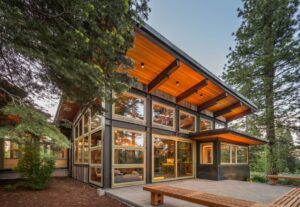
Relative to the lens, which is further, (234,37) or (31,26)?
(234,37)

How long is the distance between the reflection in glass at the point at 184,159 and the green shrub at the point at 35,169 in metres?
5.65

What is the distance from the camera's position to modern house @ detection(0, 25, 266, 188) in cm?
690

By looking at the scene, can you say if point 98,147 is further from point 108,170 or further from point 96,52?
point 96,52

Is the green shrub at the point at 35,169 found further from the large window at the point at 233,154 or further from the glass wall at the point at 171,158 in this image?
the large window at the point at 233,154

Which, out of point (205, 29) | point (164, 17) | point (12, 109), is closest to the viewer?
point (12, 109)

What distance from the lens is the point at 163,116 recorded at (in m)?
9.28

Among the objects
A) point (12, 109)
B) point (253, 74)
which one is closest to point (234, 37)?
point (253, 74)

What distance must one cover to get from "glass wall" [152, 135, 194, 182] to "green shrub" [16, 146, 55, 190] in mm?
4017

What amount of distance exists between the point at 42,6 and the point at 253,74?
12.6 metres

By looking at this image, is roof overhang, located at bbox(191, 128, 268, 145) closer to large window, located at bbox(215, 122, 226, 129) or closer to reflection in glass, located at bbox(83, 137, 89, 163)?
large window, located at bbox(215, 122, 226, 129)

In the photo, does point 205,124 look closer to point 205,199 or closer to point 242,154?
point 242,154

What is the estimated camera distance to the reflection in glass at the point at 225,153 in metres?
10.1

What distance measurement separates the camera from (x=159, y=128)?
8.82 metres

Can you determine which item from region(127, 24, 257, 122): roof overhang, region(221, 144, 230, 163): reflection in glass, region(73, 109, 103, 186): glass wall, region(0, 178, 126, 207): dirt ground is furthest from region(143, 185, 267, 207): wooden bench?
region(221, 144, 230, 163): reflection in glass
